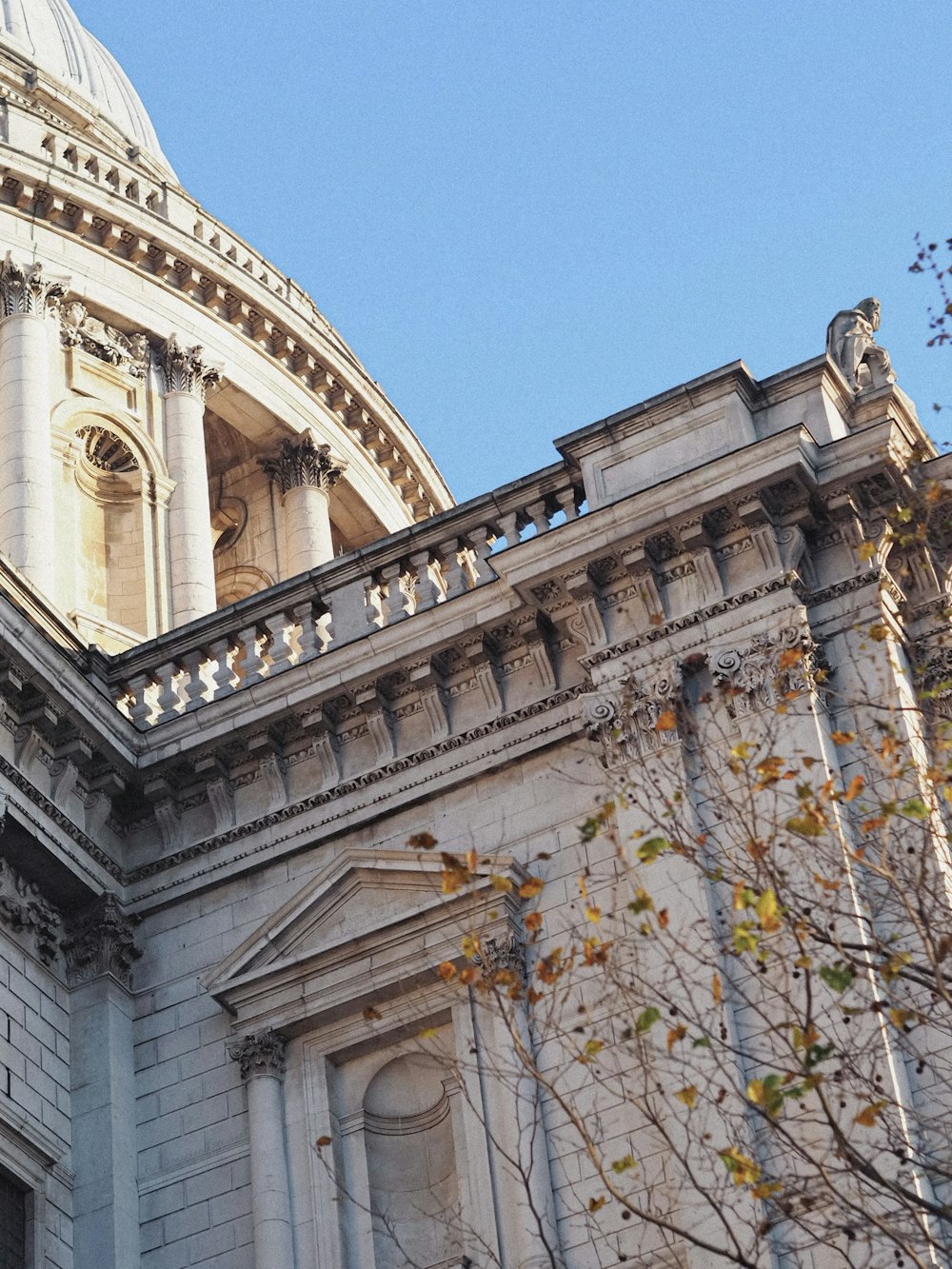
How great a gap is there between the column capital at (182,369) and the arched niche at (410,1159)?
18.9 meters

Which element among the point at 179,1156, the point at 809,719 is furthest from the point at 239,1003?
the point at 809,719

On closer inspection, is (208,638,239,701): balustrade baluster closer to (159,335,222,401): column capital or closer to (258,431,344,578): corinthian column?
(159,335,222,401): column capital

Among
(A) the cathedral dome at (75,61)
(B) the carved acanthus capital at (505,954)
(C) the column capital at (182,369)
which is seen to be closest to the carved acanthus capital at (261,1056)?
(B) the carved acanthus capital at (505,954)

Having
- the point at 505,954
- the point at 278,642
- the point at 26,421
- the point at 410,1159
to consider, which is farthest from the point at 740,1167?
the point at 26,421

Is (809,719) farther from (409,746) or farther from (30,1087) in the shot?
(30,1087)

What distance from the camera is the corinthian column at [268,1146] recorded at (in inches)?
850

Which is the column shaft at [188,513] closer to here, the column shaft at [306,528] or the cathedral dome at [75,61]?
the column shaft at [306,528]

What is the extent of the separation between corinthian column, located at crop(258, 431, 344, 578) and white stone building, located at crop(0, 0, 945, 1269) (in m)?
14.8

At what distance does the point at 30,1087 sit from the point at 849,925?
706 cm

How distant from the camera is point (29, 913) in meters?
23.7

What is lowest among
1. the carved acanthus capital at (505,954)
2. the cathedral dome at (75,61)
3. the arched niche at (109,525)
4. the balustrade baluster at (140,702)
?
the carved acanthus capital at (505,954)

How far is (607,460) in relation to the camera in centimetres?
2409

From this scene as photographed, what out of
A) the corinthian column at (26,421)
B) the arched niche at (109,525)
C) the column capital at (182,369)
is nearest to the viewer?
the corinthian column at (26,421)

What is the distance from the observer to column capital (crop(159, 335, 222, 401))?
39969 mm
